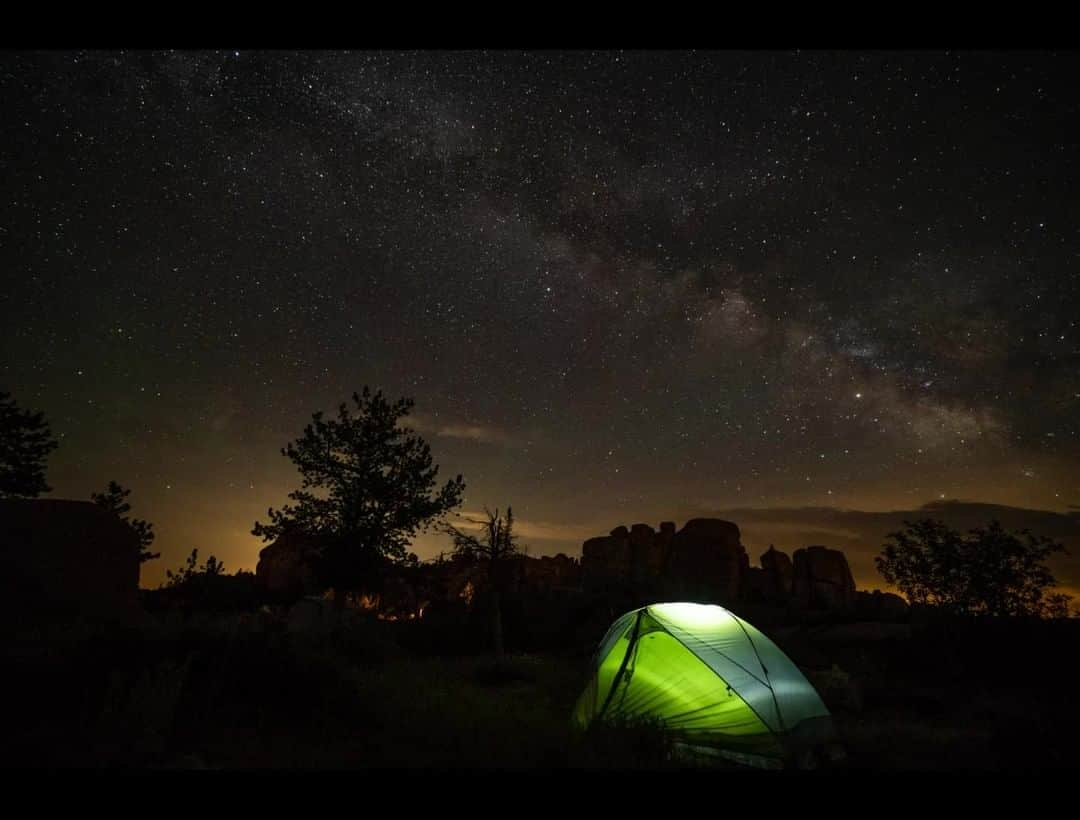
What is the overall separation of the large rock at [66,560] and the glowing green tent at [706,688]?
57.7 feet

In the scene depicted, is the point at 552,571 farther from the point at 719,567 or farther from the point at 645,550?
the point at 719,567

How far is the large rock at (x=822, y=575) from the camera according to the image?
5597 centimetres

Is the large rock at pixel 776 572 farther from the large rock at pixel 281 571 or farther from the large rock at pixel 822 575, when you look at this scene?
the large rock at pixel 281 571

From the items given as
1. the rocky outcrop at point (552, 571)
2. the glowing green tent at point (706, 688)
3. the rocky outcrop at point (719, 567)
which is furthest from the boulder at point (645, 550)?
the glowing green tent at point (706, 688)

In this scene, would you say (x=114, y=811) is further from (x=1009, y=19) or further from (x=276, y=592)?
(x=276, y=592)

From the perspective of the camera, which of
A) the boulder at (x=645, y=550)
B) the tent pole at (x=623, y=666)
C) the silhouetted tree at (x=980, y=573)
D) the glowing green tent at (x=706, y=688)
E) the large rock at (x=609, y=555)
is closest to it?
the glowing green tent at (x=706, y=688)

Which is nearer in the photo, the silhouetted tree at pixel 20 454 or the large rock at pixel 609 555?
the silhouetted tree at pixel 20 454

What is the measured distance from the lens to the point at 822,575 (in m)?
56.9

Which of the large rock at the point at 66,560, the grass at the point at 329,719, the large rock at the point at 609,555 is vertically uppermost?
the large rock at the point at 609,555

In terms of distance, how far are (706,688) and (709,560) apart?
45876 mm

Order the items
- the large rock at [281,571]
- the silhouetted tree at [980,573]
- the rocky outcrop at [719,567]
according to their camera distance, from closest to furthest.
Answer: the silhouetted tree at [980,573] → the large rock at [281,571] → the rocky outcrop at [719,567]

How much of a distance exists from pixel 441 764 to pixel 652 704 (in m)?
3.76

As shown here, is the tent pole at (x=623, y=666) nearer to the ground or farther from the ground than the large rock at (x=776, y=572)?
nearer to the ground

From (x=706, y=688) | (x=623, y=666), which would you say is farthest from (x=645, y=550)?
(x=706, y=688)
